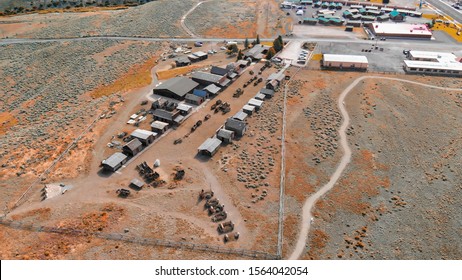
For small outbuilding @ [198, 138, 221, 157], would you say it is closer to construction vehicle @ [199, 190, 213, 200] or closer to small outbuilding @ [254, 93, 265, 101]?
construction vehicle @ [199, 190, 213, 200]

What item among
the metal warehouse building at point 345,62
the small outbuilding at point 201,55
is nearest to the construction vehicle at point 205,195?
the small outbuilding at point 201,55

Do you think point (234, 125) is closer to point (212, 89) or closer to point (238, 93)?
point (238, 93)

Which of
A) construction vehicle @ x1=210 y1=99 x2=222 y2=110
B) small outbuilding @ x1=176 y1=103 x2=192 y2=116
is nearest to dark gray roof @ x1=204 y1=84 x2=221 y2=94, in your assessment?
construction vehicle @ x1=210 y1=99 x2=222 y2=110

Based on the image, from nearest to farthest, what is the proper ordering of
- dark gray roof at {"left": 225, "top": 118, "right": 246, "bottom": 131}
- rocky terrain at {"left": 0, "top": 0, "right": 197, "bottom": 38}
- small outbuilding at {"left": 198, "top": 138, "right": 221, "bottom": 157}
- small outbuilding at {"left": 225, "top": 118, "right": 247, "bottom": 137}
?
small outbuilding at {"left": 198, "top": 138, "right": 221, "bottom": 157}, small outbuilding at {"left": 225, "top": 118, "right": 247, "bottom": 137}, dark gray roof at {"left": 225, "top": 118, "right": 246, "bottom": 131}, rocky terrain at {"left": 0, "top": 0, "right": 197, "bottom": 38}

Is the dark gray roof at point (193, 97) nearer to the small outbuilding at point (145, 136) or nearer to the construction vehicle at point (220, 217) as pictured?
the small outbuilding at point (145, 136)

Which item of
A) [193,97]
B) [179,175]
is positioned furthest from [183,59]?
[179,175]
